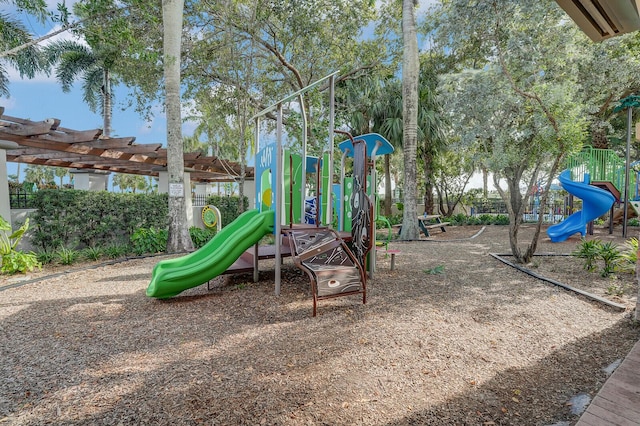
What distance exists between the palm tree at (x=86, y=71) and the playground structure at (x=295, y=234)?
16046 millimetres

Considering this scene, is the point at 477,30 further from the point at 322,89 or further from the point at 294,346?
the point at 294,346

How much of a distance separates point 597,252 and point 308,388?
19.7 ft

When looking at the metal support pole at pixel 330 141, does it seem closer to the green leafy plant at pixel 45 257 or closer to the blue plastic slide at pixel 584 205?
the green leafy plant at pixel 45 257

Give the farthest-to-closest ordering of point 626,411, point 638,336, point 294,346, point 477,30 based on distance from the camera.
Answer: point 477,30
point 638,336
point 294,346
point 626,411

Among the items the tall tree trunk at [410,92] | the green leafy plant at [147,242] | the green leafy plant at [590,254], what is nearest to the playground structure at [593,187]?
the green leafy plant at [590,254]

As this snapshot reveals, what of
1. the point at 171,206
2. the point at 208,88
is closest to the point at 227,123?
the point at 208,88

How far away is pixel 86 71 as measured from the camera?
1852 cm

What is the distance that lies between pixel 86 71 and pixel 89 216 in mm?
15006

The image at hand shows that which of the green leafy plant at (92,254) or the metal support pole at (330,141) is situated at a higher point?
the metal support pole at (330,141)

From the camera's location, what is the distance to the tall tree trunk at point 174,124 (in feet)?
25.2

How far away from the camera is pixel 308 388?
7.70 ft

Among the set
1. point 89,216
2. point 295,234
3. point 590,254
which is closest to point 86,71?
point 89,216

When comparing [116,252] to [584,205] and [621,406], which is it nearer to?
[621,406]

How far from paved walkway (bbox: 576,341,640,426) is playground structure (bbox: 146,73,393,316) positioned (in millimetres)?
2410
